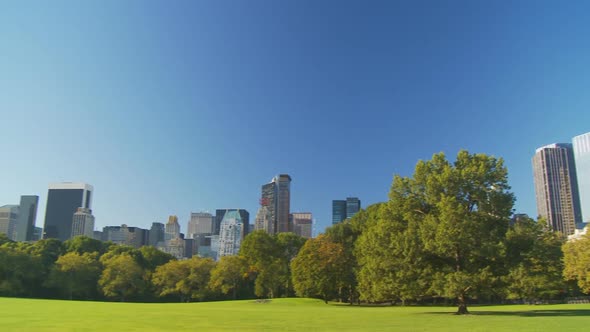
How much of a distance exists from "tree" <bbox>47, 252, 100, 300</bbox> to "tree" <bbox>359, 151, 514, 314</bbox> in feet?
232

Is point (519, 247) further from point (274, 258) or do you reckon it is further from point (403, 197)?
point (274, 258)

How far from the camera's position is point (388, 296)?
131 feet

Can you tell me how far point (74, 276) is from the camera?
288 ft

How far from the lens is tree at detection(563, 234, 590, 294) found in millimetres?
30702

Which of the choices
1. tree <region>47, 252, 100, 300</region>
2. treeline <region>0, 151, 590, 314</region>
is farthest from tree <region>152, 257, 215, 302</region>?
treeline <region>0, 151, 590, 314</region>

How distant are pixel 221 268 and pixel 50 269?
3377 cm

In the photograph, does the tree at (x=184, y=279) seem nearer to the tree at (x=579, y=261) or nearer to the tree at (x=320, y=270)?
the tree at (x=320, y=270)

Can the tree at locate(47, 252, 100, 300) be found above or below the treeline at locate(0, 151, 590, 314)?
below

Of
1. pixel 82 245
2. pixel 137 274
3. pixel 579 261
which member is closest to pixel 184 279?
pixel 137 274

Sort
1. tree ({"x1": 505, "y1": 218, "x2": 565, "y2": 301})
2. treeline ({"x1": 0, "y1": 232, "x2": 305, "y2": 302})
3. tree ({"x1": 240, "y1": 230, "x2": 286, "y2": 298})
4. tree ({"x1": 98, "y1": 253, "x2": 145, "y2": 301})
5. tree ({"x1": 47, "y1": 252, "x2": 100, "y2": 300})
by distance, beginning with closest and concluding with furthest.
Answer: tree ({"x1": 505, "y1": 218, "x2": 565, "y2": 301}), treeline ({"x1": 0, "y1": 232, "x2": 305, "y2": 302}), tree ({"x1": 47, "y1": 252, "x2": 100, "y2": 300}), tree ({"x1": 98, "y1": 253, "x2": 145, "y2": 301}), tree ({"x1": 240, "y1": 230, "x2": 286, "y2": 298})

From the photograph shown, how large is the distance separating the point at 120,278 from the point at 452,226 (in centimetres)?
7358

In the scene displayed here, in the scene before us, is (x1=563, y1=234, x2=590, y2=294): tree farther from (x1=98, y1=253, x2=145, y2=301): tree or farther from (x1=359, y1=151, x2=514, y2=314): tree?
(x1=98, y1=253, x2=145, y2=301): tree

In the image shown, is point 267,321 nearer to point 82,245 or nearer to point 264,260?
point 264,260

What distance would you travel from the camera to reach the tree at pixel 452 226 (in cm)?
3338
